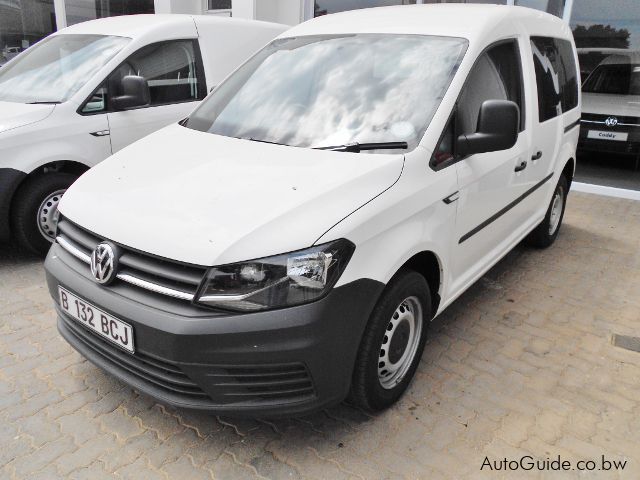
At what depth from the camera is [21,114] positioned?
4168 millimetres

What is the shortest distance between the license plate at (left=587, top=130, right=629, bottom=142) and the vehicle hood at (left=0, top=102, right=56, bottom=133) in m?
6.86

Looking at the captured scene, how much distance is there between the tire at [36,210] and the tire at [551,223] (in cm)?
393

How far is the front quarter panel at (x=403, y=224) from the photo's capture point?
2.18m

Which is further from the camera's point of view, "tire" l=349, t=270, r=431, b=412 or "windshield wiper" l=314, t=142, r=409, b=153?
"windshield wiper" l=314, t=142, r=409, b=153

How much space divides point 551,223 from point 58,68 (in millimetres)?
4501

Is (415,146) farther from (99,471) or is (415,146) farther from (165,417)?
(99,471)

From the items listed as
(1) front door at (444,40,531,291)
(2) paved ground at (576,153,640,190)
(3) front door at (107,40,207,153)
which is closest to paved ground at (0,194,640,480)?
(1) front door at (444,40,531,291)

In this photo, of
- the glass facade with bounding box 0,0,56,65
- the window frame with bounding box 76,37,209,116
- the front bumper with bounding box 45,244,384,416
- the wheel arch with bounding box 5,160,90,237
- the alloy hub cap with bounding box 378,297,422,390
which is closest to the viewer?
the front bumper with bounding box 45,244,384,416

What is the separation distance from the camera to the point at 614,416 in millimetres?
2707

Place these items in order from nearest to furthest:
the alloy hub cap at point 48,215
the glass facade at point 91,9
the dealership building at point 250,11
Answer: the alloy hub cap at point 48,215, the dealership building at point 250,11, the glass facade at point 91,9

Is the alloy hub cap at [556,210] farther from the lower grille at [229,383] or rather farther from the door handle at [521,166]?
the lower grille at [229,383]

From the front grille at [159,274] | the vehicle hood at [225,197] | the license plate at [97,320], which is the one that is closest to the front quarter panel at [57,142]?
the vehicle hood at [225,197]

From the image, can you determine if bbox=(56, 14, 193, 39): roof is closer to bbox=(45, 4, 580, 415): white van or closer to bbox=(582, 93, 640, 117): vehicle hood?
bbox=(45, 4, 580, 415): white van

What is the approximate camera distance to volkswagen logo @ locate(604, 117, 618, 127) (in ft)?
24.7
